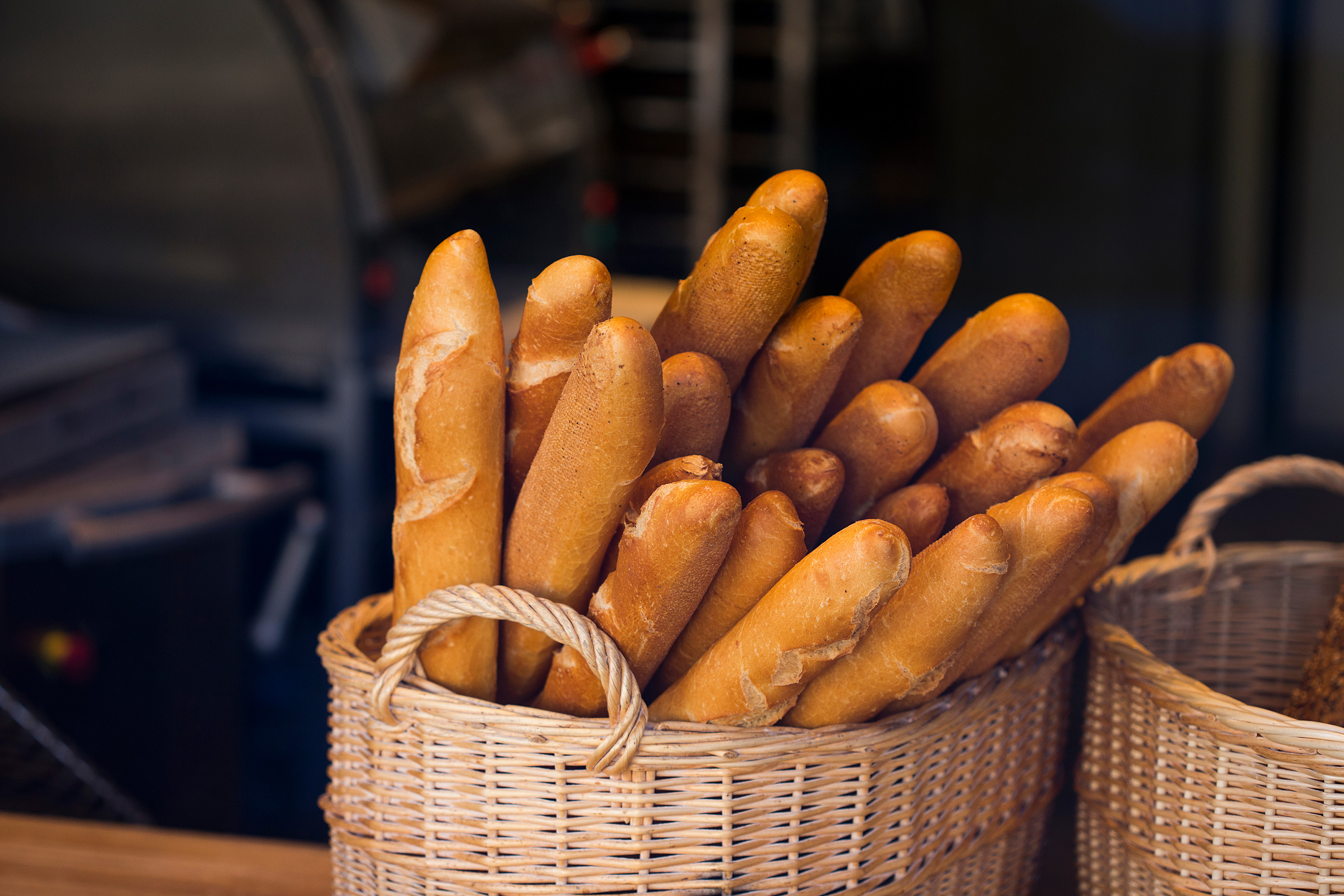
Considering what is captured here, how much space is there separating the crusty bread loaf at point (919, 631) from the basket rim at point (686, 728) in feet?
0.06

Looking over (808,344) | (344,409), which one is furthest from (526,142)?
(808,344)

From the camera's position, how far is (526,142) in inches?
93.3

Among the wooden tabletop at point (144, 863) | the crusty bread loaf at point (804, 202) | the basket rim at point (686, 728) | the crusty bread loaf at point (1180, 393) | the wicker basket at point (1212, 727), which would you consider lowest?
the wooden tabletop at point (144, 863)

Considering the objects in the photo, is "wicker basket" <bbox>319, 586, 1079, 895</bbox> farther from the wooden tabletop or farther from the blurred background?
the blurred background

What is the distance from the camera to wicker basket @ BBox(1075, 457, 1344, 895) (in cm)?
56

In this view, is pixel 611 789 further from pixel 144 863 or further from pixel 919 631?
pixel 144 863

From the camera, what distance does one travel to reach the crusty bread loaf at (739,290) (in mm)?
546

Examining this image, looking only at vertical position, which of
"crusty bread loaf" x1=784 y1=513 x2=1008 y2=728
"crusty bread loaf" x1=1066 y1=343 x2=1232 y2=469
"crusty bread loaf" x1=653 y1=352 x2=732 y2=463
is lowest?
"crusty bread loaf" x1=784 y1=513 x2=1008 y2=728

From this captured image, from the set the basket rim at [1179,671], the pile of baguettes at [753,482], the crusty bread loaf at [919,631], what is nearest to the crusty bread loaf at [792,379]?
the pile of baguettes at [753,482]

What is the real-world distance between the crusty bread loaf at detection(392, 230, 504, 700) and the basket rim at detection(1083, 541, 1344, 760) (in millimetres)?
380

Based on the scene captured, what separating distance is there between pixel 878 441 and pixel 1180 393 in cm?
22

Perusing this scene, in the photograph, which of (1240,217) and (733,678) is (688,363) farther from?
(1240,217)

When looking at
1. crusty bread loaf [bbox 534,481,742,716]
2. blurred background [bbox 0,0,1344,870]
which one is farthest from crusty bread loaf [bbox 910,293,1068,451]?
blurred background [bbox 0,0,1344,870]

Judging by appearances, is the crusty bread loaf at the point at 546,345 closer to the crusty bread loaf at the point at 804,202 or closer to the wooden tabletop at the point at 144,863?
the crusty bread loaf at the point at 804,202
